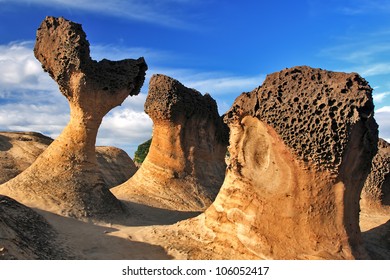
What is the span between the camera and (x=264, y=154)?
198 inches

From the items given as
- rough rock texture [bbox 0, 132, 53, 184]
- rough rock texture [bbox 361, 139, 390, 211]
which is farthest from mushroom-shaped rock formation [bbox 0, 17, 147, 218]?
rough rock texture [bbox 0, 132, 53, 184]

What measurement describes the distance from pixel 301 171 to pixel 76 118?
4.53 m

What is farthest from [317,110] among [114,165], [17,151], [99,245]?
[17,151]

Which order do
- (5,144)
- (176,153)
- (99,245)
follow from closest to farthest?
(99,245) < (176,153) < (5,144)

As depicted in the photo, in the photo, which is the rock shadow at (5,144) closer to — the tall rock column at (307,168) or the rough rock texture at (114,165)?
the rough rock texture at (114,165)

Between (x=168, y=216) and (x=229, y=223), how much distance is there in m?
3.74

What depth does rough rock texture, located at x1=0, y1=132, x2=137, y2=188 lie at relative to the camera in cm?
1371

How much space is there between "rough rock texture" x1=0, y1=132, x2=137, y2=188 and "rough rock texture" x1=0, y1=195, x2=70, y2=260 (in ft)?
24.9

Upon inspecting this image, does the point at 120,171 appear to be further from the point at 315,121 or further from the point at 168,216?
the point at 315,121

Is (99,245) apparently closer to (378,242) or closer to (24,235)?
(24,235)

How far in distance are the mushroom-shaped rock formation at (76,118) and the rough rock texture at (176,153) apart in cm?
164

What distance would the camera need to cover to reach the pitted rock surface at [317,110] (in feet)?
15.1

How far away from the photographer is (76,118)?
795 cm
